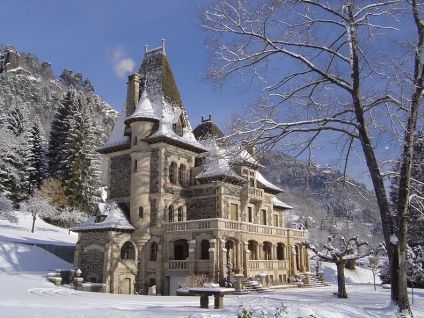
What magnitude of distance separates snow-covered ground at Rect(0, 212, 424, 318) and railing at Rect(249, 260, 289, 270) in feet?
9.76

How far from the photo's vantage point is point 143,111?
3572 centimetres

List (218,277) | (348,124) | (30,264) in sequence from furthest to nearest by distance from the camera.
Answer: (30,264)
(218,277)
(348,124)

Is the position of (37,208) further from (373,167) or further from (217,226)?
(373,167)

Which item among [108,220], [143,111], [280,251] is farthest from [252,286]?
[143,111]

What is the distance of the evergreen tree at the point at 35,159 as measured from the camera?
53406 millimetres

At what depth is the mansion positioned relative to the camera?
3198 centimetres

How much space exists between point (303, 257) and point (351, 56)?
98.2 feet

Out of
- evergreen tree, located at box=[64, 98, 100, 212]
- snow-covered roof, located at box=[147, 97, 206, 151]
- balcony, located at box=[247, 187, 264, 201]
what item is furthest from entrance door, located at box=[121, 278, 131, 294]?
evergreen tree, located at box=[64, 98, 100, 212]

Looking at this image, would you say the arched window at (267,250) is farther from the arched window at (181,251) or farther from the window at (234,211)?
the arched window at (181,251)

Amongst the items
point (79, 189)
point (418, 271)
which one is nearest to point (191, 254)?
point (418, 271)

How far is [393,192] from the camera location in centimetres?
4228

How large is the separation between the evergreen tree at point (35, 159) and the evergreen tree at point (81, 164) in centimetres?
305

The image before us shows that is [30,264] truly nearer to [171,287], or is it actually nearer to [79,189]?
[171,287]

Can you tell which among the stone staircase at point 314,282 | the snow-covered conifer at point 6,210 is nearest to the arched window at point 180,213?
the stone staircase at point 314,282
